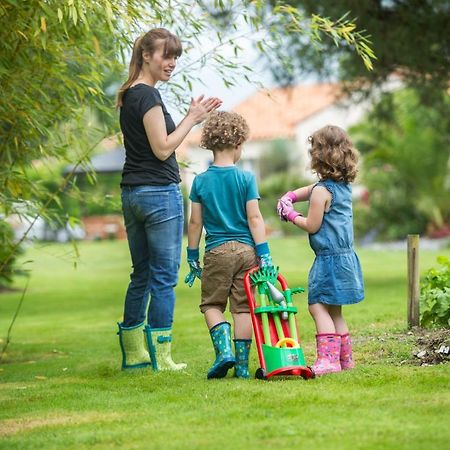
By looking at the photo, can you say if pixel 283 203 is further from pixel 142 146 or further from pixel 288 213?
pixel 142 146

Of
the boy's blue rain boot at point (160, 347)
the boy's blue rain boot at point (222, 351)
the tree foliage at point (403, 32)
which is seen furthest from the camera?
the tree foliage at point (403, 32)

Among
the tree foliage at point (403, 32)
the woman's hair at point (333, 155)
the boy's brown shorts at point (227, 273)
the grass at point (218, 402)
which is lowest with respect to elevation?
the grass at point (218, 402)

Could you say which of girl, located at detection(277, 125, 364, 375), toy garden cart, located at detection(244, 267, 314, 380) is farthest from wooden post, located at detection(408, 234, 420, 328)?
toy garden cart, located at detection(244, 267, 314, 380)

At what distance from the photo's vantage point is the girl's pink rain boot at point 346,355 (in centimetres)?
644

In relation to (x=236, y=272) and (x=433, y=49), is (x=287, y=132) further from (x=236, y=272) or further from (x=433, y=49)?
(x=236, y=272)

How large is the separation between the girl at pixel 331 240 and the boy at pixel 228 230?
A: 0.25 meters

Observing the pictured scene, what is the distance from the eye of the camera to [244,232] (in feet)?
20.9

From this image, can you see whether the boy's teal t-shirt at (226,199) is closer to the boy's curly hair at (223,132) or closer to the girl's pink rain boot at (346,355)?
the boy's curly hair at (223,132)

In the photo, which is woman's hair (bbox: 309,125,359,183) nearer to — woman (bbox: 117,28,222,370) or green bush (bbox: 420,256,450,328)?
woman (bbox: 117,28,222,370)

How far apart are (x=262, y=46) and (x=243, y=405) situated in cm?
326

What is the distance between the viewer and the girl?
20.7 feet

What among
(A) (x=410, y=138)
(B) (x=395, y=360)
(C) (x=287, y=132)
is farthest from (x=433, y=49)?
(C) (x=287, y=132)

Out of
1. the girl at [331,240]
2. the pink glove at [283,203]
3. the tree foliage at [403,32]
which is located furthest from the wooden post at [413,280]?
the tree foliage at [403,32]

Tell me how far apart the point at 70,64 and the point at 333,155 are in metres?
2.54
